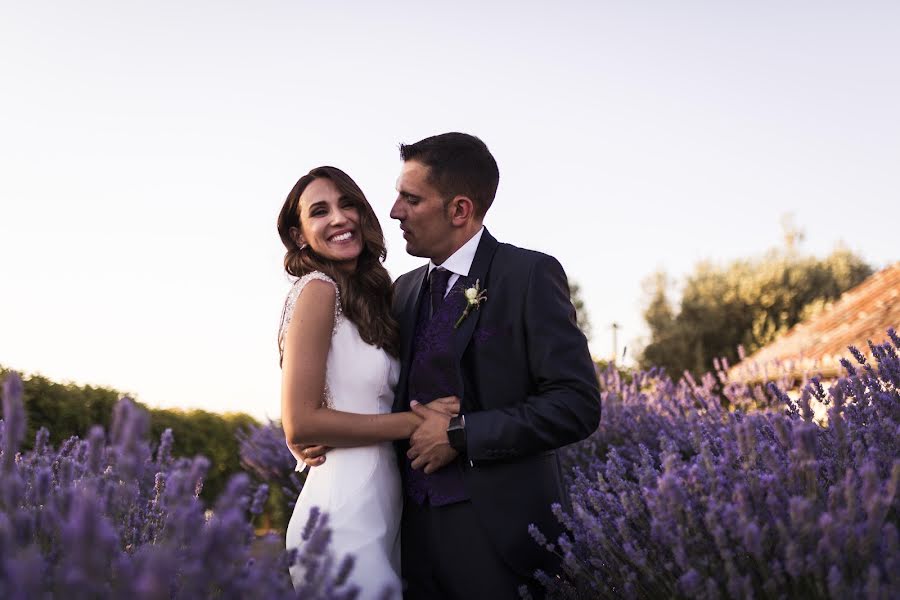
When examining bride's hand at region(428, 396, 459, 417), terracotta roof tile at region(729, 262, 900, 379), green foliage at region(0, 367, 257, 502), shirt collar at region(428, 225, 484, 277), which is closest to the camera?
bride's hand at region(428, 396, 459, 417)

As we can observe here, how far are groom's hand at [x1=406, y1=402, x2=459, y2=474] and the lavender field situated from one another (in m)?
0.41

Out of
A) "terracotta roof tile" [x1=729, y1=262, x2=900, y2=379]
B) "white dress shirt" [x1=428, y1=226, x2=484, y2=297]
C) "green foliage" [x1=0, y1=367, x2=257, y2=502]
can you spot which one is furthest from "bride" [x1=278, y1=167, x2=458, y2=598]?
"terracotta roof tile" [x1=729, y1=262, x2=900, y2=379]

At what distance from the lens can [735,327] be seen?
25078 millimetres

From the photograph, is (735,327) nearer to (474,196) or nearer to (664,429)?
(664,429)

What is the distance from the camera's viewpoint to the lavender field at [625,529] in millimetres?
1507

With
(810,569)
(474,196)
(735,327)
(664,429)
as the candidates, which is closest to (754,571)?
(810,569)

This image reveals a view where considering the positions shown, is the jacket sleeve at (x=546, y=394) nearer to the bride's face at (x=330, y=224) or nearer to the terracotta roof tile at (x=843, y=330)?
the bride's face at (x=330, y=224)

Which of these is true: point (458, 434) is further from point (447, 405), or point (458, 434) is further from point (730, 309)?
point (730, 309)

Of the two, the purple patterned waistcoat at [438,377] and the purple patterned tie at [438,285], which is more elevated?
the purple patterned tie at [438,285]

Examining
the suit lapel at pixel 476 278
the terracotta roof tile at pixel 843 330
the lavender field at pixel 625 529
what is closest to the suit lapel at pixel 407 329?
the suit lapel at pixel 476 278

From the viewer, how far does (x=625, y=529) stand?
236 centimetres

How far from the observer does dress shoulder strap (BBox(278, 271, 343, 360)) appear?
9.57 ft

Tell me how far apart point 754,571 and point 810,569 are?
0.26m

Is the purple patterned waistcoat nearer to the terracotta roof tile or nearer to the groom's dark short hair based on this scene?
the groom's dark short hair
